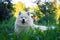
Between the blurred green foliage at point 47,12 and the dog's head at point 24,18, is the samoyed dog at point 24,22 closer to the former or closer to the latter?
the dog's head at point 24,18

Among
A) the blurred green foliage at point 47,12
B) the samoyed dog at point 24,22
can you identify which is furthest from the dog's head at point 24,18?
the blurred green foliage at point 47,12

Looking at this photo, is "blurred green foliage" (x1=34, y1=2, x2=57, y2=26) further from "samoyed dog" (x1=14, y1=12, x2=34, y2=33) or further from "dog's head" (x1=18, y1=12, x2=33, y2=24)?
"dog's head" (x1=18, y1=12, x2=33, y2=24)

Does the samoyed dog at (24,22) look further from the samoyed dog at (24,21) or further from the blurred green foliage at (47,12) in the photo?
the blurred green foliage at (47,12)

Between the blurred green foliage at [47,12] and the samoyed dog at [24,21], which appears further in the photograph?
the blurred green foliage at [47,12]

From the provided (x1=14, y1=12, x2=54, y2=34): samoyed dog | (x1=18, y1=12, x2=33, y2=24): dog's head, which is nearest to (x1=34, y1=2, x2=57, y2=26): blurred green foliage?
(x1=14, y1=12, x2=54, y2=34): samoyed dog

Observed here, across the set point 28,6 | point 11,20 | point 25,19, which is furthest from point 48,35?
point 28,6

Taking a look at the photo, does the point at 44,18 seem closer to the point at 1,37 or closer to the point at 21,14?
the point at 21,14

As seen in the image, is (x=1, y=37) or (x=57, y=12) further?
(x=57, y=12)

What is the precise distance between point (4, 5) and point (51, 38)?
161 inches

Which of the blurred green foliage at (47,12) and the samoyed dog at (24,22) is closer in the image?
the samoyed dog at (24,22)

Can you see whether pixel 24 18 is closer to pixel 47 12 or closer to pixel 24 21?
pixel 24 21

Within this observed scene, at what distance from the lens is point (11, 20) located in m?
8.17

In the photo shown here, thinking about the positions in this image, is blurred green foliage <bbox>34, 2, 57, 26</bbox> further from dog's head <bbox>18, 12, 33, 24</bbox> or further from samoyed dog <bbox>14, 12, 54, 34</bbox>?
dog's head <bbox>18, 12, 33, 24</bbox>

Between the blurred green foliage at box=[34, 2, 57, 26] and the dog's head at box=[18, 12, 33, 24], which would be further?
the blurred green foliage at box=[34, 2, 57, 26]
